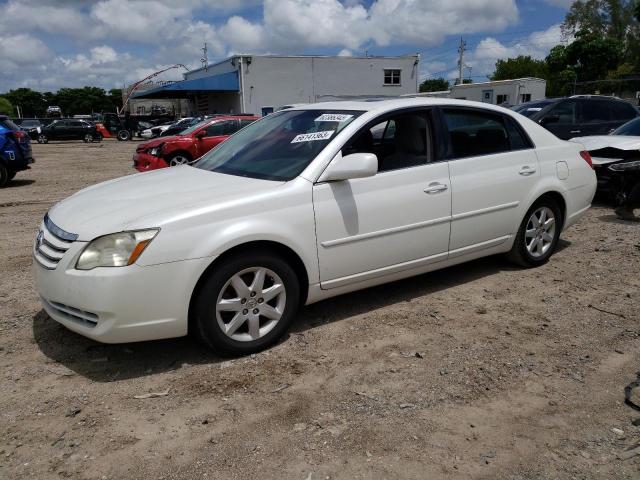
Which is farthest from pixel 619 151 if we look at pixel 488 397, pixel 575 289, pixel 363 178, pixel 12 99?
pixel 12 99

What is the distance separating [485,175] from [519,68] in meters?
72.7

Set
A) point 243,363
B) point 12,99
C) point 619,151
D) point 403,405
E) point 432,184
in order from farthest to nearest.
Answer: point 12,99 → point 619,151 → point 432,184 → point 243,363 → point 403,405

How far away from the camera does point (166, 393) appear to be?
10.4ft

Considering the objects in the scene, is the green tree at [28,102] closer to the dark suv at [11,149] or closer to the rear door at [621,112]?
the dark suv at [11,149]

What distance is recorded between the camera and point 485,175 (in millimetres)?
4543

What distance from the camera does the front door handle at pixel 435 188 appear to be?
4.18 metres

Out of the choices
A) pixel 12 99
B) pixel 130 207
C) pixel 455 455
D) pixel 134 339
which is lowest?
pixel 455 455

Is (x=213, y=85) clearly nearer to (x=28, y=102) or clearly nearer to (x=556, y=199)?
(x=556, y=199)

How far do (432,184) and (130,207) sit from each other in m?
2.25

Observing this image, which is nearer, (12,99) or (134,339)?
(134,339)

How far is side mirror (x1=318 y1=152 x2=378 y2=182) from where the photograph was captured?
11.9 ft

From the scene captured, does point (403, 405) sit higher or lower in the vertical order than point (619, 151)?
lower

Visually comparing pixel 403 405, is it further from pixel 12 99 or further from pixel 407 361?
pixel 12 99

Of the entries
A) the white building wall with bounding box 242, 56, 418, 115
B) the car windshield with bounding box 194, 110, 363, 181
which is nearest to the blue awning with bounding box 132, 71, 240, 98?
the white building wall with bounding box 242, 56, 418, 115
